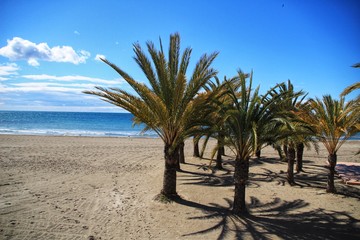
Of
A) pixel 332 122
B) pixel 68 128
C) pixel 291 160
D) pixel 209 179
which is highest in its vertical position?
pixel 332 122

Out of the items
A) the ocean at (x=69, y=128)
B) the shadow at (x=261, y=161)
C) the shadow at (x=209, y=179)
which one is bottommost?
the shadow at (x=209, y=179)

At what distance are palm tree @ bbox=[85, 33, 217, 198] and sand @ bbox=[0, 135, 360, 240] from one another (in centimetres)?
155

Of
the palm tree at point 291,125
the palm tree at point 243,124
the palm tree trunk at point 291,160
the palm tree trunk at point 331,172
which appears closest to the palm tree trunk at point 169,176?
the palm tree at point 243,124

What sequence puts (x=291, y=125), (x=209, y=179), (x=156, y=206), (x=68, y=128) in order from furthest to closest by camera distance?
(x=68, y=128), (x=209, y=179), (x=156, y=206), (x=291, y=125)

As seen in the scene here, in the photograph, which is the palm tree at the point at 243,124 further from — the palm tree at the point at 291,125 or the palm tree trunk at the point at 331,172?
the palm tree trunk at the point at 331,172

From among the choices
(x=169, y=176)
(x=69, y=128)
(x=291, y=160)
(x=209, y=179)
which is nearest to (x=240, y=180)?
(x=169, y=176)

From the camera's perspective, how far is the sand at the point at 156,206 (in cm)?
584

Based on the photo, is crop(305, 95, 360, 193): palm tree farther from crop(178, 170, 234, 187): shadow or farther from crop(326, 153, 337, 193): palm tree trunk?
crop(178, 170, 234, 187): shadow

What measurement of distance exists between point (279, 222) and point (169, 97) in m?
4.75

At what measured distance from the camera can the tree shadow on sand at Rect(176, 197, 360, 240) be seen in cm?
580

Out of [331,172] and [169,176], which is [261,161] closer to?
[331,172]

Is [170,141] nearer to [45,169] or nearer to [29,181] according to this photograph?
[29,181]

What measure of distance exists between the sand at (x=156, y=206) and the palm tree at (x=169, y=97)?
1551 millimetres

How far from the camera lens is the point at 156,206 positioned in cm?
749
